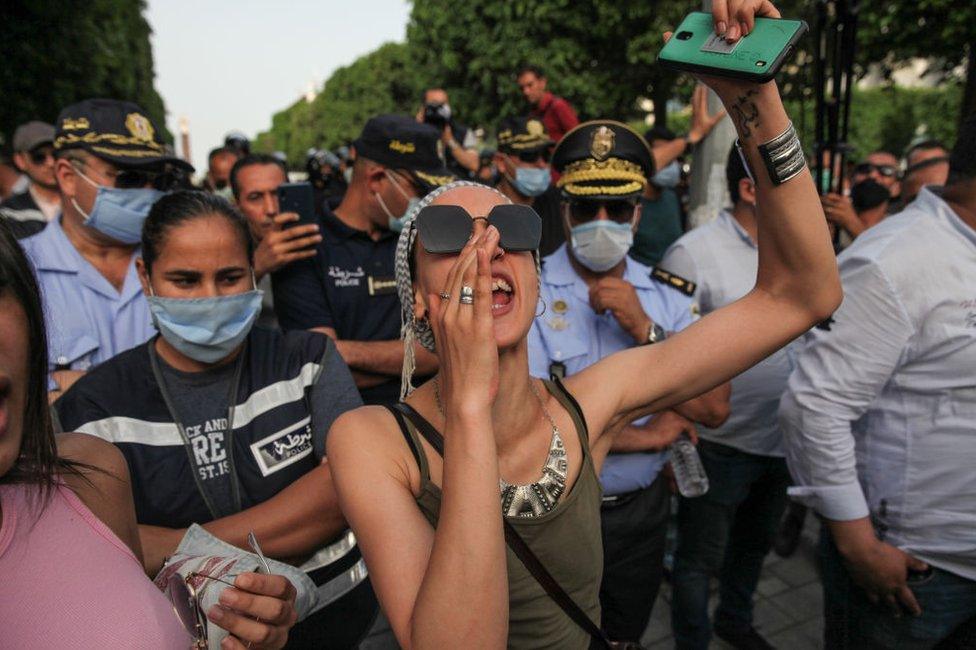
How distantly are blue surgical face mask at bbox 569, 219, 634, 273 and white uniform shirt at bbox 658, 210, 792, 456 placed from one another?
1.80 ft

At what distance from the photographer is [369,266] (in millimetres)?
3359

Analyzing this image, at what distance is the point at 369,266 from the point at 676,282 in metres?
1.52

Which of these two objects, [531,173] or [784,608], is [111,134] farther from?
[784,608]

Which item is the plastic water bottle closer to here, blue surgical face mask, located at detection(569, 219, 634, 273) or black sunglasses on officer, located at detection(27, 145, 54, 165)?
blue surgical face mask, located at detection(569, 219, 634, 273)

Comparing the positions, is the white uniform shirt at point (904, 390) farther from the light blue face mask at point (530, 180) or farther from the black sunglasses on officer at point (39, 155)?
the black sunglasses on officer at point (39, 155)

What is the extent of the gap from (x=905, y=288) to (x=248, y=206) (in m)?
3.78

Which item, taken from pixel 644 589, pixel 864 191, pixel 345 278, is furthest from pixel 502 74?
pixel 644 589

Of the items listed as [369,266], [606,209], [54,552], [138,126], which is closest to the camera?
[54,552]

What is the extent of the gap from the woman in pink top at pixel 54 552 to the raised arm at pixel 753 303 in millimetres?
995

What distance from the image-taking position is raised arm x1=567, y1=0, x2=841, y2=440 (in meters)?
1.48

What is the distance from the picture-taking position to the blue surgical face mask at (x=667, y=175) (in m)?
5.30

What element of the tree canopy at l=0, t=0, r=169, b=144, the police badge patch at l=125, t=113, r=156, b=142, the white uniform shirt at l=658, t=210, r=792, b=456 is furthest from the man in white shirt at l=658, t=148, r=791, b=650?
the tree canopy at l=0, t=0, r=169, b=144

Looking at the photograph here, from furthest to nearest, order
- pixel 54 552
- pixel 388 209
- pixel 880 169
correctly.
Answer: pixel 880 169
pixel 388 209
pixel 54 552

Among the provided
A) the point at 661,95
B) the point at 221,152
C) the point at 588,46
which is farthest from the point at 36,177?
the point at 661,95
